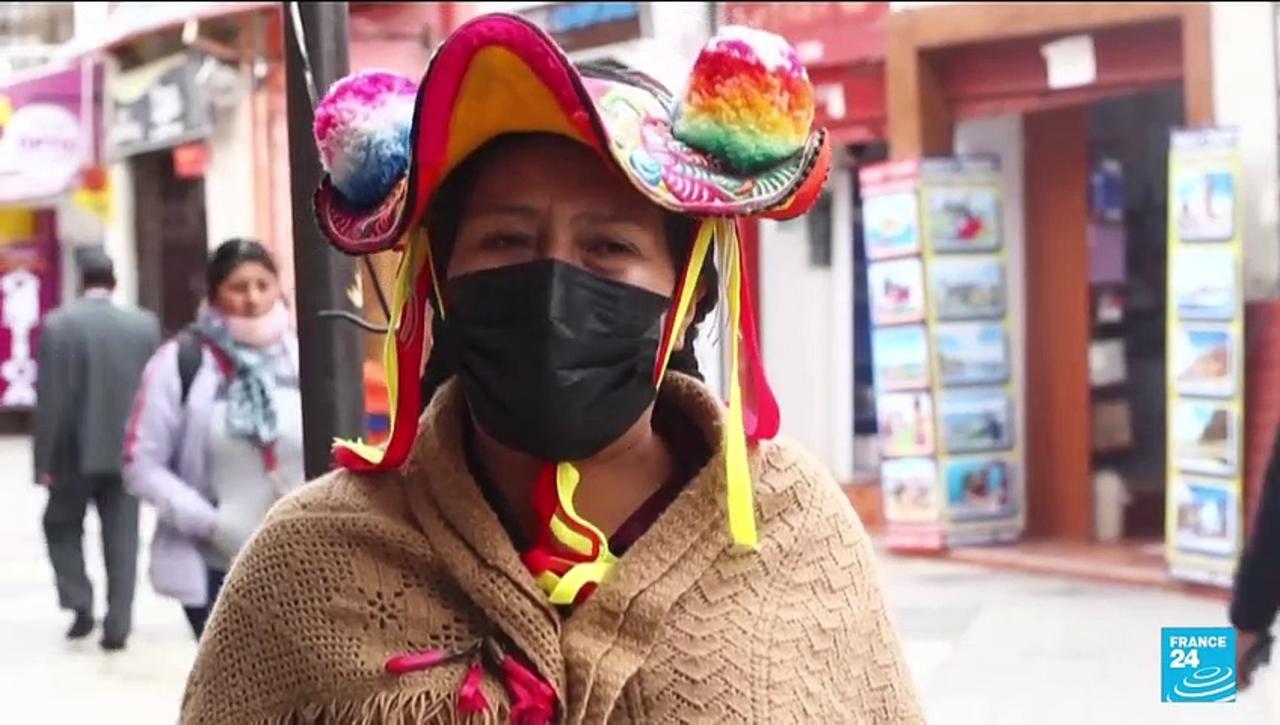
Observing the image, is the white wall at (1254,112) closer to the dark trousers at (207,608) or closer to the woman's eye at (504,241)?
the dark trousers at (207,608)

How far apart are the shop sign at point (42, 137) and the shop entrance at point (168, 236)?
1.43 meters

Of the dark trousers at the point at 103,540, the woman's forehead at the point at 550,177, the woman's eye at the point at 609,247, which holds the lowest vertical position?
the dark trousers at the point at 103,540

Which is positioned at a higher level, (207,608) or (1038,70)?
(1038,70)

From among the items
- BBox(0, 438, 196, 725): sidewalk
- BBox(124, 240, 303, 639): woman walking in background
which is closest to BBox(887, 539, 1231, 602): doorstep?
BBox(0, 438, 196, 725): sidewalk

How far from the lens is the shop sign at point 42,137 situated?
19.3m

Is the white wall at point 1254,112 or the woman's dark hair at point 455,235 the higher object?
the white wall at point 1254,112

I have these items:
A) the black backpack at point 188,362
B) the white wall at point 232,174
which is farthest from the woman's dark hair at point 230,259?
the white wall at point 232,174

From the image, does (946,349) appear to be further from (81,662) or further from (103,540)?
(81,662)

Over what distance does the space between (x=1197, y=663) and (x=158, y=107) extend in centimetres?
1476

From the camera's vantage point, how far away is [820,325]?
40.3ft

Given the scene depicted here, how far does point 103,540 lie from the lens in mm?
8688

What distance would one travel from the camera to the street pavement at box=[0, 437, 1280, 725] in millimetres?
7195

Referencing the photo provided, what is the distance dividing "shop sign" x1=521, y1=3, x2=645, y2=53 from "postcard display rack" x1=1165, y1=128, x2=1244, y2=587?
169 inches

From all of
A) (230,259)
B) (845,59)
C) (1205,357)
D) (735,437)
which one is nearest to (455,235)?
(735,437)
